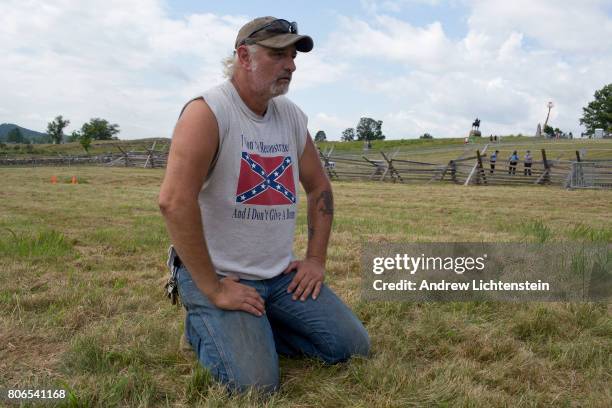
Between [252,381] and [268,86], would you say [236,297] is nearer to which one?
[252,381]

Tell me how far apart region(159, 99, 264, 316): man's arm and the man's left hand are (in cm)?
31

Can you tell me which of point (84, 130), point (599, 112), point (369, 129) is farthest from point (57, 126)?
point (599, 112)

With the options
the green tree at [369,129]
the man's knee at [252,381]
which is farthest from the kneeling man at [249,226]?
the green tree at [369,129]

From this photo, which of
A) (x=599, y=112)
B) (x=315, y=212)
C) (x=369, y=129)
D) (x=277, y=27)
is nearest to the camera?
(x=277, y=27)

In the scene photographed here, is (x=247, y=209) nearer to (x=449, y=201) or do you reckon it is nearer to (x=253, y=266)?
(x=253, y=266)

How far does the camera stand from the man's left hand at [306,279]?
2783 mm

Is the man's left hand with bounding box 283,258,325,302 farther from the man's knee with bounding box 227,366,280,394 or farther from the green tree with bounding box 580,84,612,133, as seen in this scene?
the green tree with bounding box 580,84,612,133

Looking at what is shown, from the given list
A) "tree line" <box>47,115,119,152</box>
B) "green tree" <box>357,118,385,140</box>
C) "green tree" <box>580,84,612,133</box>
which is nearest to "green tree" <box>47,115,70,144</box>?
"tree line" <box>47,115,119,152</box>

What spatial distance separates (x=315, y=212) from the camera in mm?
3141

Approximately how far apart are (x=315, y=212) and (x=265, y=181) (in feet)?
1.79

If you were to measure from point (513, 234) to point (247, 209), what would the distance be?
4805 millimetres

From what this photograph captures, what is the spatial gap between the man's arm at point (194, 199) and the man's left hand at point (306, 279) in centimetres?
31

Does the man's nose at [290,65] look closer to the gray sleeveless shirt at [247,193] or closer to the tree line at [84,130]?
the gray sleeveless shirt at [247,193]

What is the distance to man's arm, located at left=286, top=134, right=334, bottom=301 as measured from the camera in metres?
2.92
